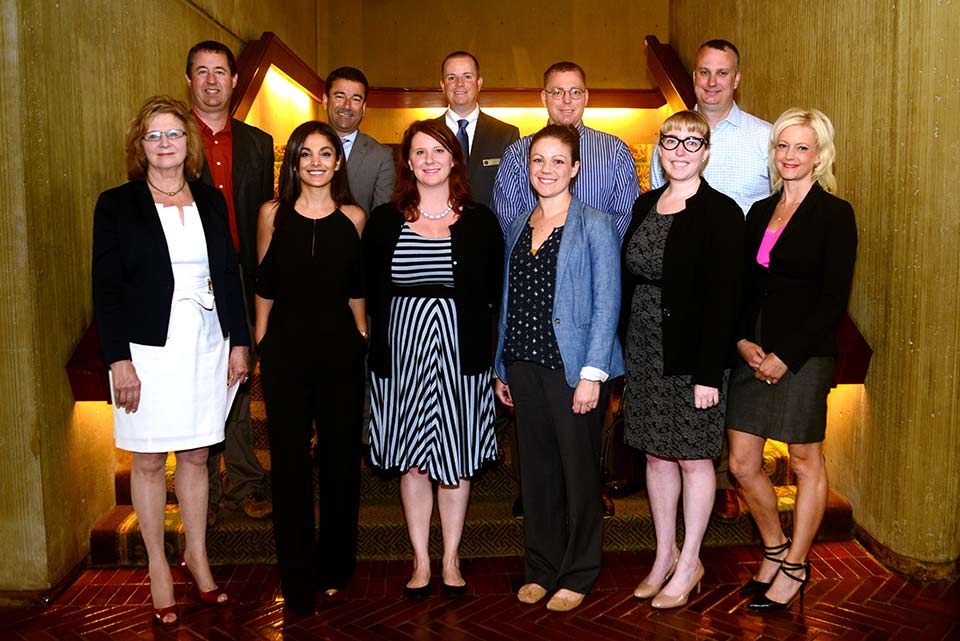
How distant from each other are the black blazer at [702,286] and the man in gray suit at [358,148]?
160 cm

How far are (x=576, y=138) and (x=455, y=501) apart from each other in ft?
5.40

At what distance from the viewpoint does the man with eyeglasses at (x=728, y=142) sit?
420 centimetres

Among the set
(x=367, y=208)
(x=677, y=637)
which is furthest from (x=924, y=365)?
(x=367, y=208)

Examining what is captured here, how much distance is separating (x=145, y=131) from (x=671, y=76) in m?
4.76

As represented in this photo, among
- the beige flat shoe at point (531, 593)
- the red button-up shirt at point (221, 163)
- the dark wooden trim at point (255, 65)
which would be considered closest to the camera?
the beige flat shoe at point (531, 593)

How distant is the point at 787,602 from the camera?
145 inches

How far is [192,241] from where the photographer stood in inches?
139

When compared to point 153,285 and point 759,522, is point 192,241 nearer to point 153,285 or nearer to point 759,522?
point 153,285

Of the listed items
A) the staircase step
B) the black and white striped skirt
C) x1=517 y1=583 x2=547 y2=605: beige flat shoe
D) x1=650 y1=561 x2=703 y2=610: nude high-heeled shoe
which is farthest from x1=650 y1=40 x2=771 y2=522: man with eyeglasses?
the black and white striped skirt

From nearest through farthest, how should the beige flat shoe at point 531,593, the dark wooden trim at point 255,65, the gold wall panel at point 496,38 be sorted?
the beige flat shoe at point 531,593
the dark wooden trim at point 255,65
the gold wall panel at point 496,38

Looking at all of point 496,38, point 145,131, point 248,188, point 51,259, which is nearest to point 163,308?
point 145,131

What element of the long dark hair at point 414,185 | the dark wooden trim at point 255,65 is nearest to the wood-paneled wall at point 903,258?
the long dark hair at point 414,185

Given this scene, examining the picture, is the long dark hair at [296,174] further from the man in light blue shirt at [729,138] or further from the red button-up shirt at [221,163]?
the man in light blue shirt at [729,138]

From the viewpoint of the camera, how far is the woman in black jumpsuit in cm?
359
